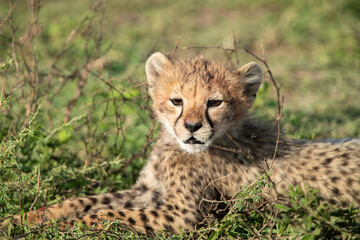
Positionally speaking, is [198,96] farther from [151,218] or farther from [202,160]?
[151,218]

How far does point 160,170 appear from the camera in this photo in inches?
145

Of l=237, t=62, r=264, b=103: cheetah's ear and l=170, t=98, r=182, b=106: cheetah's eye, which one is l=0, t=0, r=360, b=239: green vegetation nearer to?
l=237, t=62, r=264, b=103: cheetah's ear

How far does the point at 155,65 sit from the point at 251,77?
814 mm

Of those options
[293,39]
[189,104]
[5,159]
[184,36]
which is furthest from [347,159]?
[184,36]

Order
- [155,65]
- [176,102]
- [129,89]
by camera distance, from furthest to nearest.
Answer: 1. [129,89]
2. [155,65]
3. [176,102]

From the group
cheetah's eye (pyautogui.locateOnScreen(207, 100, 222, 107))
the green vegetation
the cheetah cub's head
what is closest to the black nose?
the cheetah cub's head

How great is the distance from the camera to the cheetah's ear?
355 cm

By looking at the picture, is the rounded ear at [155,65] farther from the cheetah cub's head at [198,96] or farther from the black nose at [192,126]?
the black nose at [192,126]

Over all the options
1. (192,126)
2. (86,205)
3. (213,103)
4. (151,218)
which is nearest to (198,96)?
(213,103)

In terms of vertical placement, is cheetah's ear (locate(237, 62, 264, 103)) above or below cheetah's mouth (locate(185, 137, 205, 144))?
above

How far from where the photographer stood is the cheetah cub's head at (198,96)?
10.5 feet

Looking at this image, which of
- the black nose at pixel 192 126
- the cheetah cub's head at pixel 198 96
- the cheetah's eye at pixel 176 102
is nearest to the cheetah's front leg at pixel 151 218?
the cheetah cub's head at pixel 198 96

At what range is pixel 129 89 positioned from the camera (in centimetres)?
448

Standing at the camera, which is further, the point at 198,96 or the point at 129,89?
the point at 129,89
